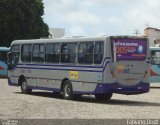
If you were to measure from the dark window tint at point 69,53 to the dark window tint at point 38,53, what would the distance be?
208 cm

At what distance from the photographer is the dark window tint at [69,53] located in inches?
1030

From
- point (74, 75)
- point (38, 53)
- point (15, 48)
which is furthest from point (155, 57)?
point (74, 75)

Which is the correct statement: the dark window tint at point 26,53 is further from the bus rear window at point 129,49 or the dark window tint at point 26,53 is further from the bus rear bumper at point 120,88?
the bus rear window at point 129,49

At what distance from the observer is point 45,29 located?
68.9 meters

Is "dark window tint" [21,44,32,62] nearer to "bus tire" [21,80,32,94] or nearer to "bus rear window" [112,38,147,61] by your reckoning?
"bus tire" [21,80,32,94]

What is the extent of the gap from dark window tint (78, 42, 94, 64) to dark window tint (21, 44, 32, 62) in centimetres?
519

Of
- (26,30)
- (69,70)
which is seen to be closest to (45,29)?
(26,30)

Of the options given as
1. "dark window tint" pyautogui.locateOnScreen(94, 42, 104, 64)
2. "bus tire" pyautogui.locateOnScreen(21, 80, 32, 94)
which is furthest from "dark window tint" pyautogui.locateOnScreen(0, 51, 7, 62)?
"dark window tint" pyautogui.locateOnScreen(94, 42, 104, 64)

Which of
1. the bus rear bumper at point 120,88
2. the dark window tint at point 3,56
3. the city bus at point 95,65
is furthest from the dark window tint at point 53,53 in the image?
the dark window tint at point 3,56

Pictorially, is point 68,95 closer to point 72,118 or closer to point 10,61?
point 10,61

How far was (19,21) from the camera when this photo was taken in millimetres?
65062

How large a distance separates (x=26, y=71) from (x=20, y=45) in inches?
66.8

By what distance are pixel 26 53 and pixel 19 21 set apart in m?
34.8

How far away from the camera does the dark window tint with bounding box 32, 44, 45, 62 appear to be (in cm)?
2897
